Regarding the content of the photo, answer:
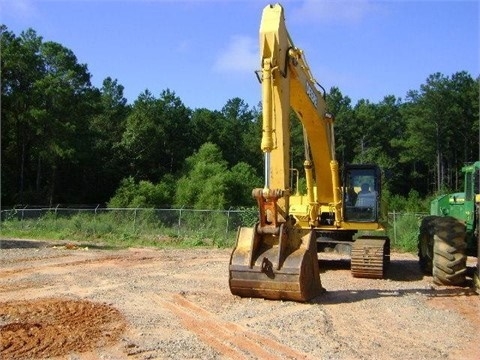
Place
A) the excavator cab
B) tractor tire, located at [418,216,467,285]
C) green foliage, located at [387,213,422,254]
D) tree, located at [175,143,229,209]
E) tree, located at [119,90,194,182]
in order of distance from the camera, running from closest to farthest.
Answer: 1. tractor tire, located at [418,216,467,285]
2. the excavator cab
3. green foliage, located at [387,213,422,254]
4. tree, located at [175,143,229,209]
5. tree, located at [119,90,194,182]

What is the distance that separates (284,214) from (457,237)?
3.64 metres

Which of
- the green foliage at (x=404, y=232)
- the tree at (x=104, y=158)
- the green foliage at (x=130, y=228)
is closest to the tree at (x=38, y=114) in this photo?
the tree at (x=104, y=158)

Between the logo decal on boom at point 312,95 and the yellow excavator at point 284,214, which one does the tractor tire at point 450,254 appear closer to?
the yellow excavator at point 284,214

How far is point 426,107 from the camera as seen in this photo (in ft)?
204

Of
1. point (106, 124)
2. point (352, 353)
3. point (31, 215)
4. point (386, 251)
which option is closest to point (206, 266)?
→ point (386, 251)

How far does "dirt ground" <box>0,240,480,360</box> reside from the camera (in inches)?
255

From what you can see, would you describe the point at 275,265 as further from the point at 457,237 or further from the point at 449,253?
the point at 457,237

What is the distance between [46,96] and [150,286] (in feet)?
142

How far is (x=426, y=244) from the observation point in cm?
1274

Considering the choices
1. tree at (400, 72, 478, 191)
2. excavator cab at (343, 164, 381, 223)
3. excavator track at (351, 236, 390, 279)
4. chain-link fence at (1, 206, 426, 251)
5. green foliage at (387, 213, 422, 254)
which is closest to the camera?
excavator track at (351, 236, 390, 279)

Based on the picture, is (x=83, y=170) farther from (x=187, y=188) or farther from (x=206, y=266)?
(x=206, y=266)

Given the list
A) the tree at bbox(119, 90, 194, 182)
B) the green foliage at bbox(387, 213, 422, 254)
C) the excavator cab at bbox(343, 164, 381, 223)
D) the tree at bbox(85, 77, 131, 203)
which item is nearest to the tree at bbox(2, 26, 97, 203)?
the tree at bbox(85, 77, 131, 203)

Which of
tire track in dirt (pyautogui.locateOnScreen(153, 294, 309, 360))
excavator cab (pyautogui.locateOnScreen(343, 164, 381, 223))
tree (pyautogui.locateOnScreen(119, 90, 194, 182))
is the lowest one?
tire track in dirt (pyautogui.locateOnScreen(153, 294, 309, 360))

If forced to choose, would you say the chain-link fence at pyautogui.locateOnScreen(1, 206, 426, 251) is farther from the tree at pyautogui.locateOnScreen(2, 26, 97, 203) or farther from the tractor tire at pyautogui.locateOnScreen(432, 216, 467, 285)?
the tree at pyautogui.locateOnScreen(2, 26, 97, 203)
